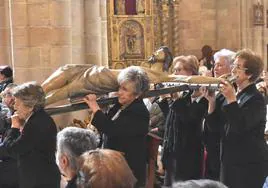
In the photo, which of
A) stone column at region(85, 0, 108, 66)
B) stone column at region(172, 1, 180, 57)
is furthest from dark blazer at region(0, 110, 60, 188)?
stone column at region(172, 1, 180, 57)

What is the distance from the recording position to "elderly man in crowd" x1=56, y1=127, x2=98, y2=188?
3367 mm

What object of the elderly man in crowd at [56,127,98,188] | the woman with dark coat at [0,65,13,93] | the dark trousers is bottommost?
the dark trousers

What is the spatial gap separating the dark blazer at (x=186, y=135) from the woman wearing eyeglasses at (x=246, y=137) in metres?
0.36

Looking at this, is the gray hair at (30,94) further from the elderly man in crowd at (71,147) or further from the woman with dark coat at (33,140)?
the elderly man in crowd at (71,147)

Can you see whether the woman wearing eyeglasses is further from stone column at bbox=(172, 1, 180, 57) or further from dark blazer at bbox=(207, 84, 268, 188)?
stone column at bbox=(172, 1, 180, 57)

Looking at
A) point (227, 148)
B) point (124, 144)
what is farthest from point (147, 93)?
point (227, 148)

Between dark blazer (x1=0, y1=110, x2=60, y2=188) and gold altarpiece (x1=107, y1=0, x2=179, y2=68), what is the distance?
11086mm

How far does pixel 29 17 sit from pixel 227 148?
3.39 metres

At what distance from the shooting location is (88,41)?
26.4ft

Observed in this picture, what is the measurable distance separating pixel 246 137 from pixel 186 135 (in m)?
0.67

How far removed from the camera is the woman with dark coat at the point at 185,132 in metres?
4.64

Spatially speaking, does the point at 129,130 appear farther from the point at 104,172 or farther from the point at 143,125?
the point at 104,172

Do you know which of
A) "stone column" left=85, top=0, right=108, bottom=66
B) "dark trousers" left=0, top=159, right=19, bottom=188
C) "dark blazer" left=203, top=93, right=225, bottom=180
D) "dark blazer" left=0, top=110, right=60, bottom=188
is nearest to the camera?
"dark blazer" left=0, top=110, right=60, bottom=188

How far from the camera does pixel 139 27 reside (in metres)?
15.4
